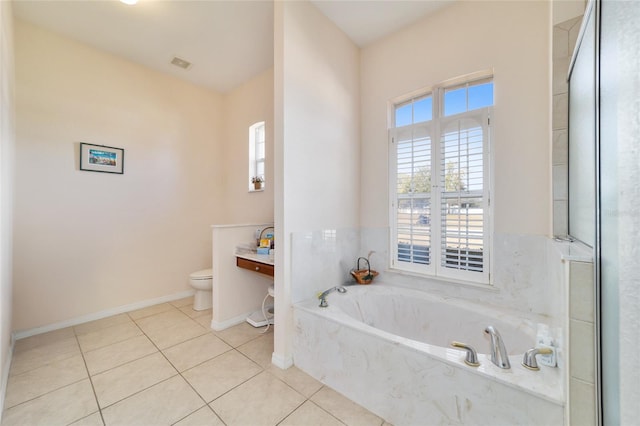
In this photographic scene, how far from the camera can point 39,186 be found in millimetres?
2418

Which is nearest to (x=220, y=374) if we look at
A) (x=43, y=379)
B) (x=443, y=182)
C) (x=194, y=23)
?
(x=43, y=379)

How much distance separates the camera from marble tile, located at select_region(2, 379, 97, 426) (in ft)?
4.62

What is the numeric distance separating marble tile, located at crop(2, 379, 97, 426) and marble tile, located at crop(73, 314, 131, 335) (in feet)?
3.32

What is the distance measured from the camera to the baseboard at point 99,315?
2.36 meters

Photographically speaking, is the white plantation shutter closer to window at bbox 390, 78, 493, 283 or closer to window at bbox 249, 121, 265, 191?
window at bbox 390, 78, 493, 283

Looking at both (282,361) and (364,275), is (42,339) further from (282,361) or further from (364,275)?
(364,275)

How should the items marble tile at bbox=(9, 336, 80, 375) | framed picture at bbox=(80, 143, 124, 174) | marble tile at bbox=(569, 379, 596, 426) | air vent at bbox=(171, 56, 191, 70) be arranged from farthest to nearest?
air vent at bbox=(171, 56, 191, 70) < framed picture at bbox=(80, 143, 124, 174) < marble tile at bbox=(9, 336, 80, 375) < marble tile at bbox=(569, 379, 596, 426)

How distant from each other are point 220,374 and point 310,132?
1.99 m

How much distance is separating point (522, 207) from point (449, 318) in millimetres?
991

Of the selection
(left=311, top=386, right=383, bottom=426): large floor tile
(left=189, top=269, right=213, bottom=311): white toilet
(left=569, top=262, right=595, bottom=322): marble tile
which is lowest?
(left=311, top=386, right=383, bottom=426): large floor tile

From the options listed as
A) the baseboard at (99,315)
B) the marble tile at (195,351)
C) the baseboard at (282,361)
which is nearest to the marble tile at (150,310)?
the baseboard at (99,315)

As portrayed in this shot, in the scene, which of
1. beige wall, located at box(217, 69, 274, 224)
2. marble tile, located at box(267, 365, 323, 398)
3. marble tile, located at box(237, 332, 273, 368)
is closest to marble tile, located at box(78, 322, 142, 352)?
marble tile, located at box(237, 332, 273, 368)

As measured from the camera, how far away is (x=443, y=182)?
2.16 metres

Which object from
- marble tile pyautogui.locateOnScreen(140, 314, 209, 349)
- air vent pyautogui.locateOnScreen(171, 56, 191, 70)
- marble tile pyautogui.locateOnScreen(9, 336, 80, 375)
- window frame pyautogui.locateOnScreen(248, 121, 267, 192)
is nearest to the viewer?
marble tile pyautogui.locateOnScreen(9, 336, 80, 375)
